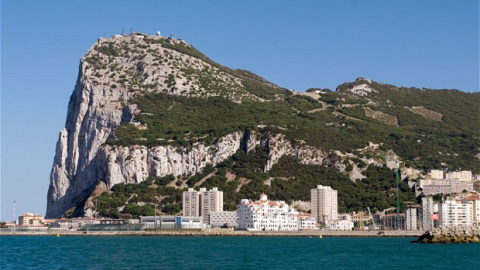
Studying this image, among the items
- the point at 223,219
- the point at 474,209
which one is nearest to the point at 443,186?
the point at 474,209

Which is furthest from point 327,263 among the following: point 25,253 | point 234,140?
point 234,140

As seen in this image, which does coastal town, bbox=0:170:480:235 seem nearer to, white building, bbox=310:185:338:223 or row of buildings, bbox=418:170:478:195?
white building, bbox=310:185:338:223

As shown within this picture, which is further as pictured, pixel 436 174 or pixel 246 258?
pixel 436 174

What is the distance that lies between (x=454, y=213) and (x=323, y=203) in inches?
951

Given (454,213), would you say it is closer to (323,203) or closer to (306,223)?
(323,203)

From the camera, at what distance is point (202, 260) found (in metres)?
82.8

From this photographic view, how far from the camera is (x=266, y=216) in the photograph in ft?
545

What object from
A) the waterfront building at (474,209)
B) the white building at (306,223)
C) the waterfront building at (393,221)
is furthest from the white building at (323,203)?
the waterfront building at (474,209)

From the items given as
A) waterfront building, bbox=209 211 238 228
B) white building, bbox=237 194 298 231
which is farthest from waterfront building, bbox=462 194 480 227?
waterfront building, bbox=209 211 238 228

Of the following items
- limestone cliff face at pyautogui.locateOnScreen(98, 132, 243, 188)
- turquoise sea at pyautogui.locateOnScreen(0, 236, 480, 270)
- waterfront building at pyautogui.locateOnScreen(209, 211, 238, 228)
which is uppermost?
limestone cliff face at pyautogui.locateOnScreen(98, 132, 243, 188)

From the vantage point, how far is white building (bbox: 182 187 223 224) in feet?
567

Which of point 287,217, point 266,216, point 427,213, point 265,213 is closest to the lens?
point 265,213

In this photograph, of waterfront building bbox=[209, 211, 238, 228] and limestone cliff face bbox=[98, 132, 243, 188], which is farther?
limestone cliff face bbox=[98, 132, 243, 188]

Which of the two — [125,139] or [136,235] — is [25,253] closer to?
[136,235]
